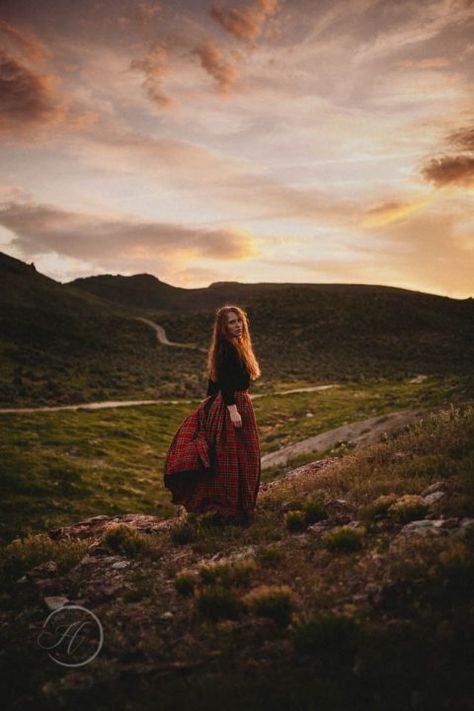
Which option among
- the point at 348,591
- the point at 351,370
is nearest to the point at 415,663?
the point at 348,591

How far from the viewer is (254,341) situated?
79.9 metres

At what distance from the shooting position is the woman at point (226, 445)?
7.24m

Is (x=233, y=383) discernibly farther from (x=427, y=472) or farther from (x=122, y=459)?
(x=122, y=459)

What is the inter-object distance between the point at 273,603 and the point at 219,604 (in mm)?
615

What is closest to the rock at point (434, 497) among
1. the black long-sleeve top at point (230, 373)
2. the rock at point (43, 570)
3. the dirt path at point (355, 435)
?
the black long-sleeve top at point (230, 373)

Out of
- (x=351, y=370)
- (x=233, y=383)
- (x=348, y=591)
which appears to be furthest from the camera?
(x=351, y=370)

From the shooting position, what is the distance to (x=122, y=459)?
19469 mm

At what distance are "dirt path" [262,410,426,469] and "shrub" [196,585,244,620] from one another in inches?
357

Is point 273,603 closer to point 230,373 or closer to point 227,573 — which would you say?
point 227,573

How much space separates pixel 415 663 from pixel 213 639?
1859 mm

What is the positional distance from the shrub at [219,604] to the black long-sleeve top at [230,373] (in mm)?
2919

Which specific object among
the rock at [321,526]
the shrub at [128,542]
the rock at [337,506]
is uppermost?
the rock at [337,506]

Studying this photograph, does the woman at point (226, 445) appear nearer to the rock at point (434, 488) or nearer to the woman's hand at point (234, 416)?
the woman's hand at point (234, 416)

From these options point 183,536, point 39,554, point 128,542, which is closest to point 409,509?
point 183,536
